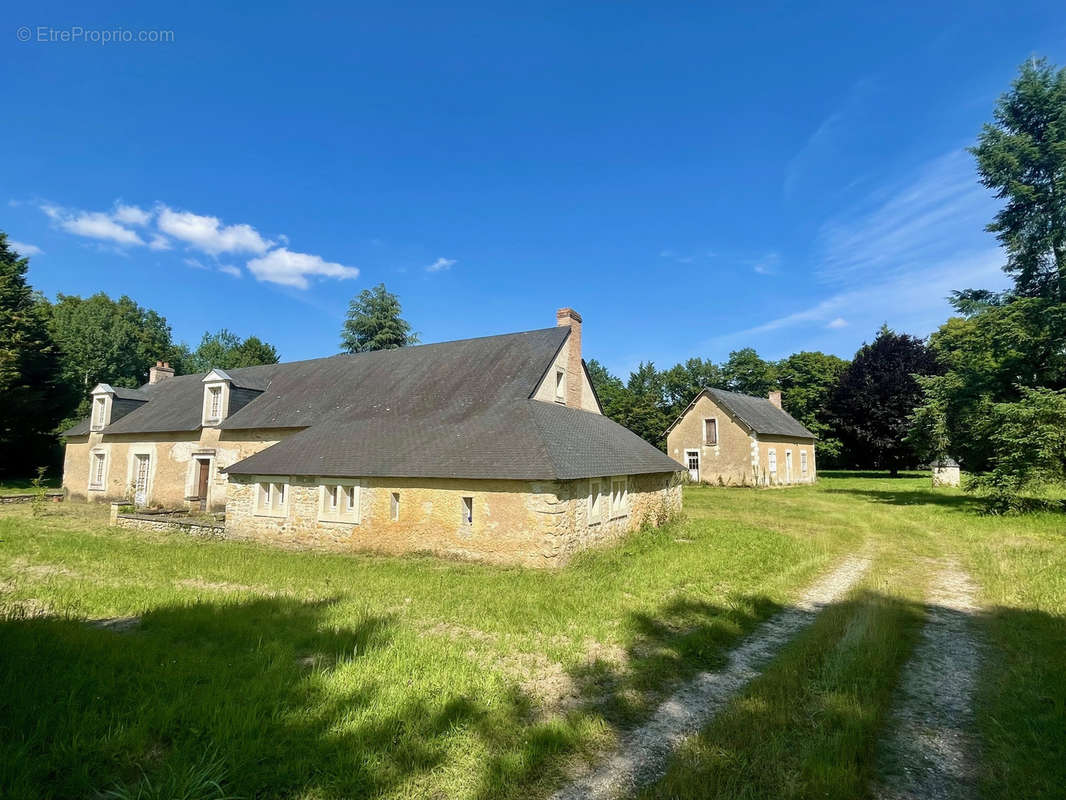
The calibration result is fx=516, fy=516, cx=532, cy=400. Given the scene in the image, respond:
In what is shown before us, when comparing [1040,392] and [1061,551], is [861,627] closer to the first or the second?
[1061,551]

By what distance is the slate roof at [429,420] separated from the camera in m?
12.8

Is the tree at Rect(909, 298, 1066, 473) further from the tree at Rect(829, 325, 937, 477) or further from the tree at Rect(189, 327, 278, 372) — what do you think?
the tree at Rect(189, 327, 278, 372)

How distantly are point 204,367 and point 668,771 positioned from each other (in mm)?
65757

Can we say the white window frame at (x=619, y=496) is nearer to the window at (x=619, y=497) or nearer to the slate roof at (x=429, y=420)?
the window at (x=619, y=497)

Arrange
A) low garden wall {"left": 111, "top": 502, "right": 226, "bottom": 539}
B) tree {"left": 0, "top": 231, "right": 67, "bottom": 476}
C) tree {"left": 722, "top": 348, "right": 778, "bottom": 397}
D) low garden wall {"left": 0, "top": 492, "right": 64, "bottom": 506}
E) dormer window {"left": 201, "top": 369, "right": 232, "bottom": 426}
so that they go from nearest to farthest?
1. low garden wall {"left": 111, "top": 502, "right": 226, "bottom": 539}
2. dormer window {"left": 201, "top": 369, "right": 232, "bottom": 426}
3. low garden wall {"left": 0, "top": 492, "right": 64, "bottom": 506}
4. tree {"left": 0, "top": 231, "right": 67, "bottom": 476}
5. tree {"left": 722, "top": 348, "right": 778, "bottom": 397}

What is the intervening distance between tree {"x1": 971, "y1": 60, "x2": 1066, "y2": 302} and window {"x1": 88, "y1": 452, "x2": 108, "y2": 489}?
4101cm

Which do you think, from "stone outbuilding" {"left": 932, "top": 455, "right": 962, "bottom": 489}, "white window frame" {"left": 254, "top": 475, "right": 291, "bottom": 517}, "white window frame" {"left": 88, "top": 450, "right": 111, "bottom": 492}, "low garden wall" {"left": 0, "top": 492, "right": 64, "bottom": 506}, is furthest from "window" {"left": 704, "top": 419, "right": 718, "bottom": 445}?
"low garden wall" {"left": 0, "top": 492, "right": 64, "bottom": 506}

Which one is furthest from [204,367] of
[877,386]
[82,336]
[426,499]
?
[877,386]

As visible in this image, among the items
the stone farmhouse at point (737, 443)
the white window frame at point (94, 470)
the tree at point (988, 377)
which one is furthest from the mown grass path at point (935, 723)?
the white window frame at point (94, 470)

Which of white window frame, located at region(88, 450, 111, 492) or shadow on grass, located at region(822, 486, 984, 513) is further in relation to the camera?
white window frame, located at region(88, 450, 111, 492)

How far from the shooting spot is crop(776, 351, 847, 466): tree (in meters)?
46.4

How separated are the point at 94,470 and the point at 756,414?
36.9m

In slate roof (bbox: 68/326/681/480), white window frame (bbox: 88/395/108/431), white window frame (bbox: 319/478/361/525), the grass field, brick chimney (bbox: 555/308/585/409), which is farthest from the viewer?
white window frame (bbox: 88/395/108/431)

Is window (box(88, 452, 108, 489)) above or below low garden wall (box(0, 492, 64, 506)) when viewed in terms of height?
above
